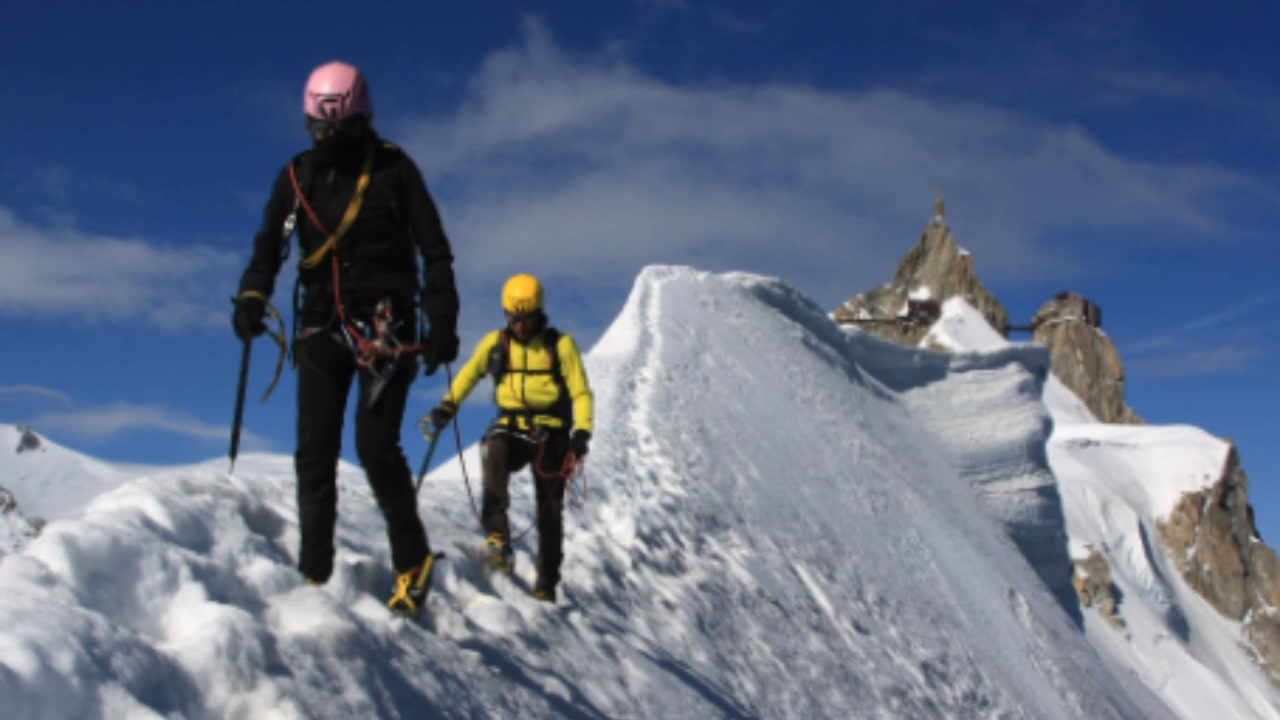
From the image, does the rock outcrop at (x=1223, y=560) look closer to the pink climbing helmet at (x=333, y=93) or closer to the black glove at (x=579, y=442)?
the black glove at (x=579, y=442)

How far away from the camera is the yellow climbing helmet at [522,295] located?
6391 mm

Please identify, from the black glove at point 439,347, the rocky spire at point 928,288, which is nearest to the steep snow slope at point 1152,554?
the rocky spire at point 928,288

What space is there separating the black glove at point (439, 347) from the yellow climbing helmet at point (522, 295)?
4.92ft

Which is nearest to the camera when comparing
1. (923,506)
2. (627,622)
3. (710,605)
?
(627,622)

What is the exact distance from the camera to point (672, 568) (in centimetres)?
848

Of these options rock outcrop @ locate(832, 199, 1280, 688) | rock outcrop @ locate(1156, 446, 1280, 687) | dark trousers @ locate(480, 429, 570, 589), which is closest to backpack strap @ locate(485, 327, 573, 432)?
dark trousers @ locate(480, 429, 570, 589)

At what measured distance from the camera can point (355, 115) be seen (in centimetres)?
479

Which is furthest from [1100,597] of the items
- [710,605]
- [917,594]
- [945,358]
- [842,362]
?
[710,605]

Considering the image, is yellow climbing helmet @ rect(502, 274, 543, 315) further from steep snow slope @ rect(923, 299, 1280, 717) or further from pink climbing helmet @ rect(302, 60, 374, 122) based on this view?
steep snow slope @ rect(923, 299, 1280, 717)

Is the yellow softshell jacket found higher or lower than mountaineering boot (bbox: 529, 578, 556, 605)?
higher

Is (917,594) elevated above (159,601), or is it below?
above

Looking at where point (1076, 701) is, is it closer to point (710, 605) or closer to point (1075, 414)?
point (710, 605)

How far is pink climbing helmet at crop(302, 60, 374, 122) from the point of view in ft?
15.6

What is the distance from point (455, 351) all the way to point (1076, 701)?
11384 millimetres
